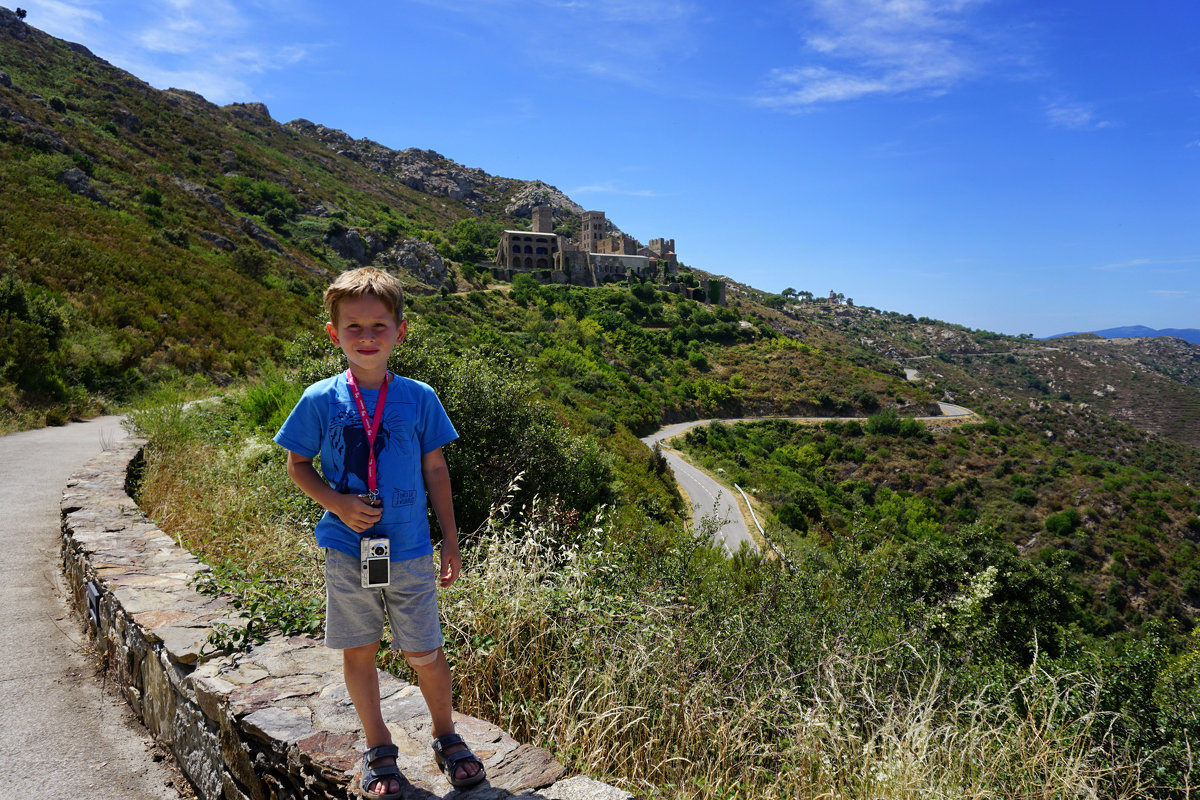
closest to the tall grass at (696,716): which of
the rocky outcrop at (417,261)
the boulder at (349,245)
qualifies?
the boulder at (349,245)

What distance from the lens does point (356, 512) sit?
5.83 feet

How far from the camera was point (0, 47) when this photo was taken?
45.1m

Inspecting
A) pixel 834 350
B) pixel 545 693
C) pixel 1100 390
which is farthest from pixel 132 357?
pixel 1100 390

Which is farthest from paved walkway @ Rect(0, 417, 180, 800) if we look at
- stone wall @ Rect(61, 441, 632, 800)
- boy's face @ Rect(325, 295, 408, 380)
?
boy's face @ Rect(325, 295, 408, 380)

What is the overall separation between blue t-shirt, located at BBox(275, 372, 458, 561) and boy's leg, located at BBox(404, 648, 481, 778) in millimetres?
334

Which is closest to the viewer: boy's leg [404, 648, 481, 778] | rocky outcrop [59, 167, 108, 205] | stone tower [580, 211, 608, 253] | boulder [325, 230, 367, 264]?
boy's leg [404, 648, 481, 778]

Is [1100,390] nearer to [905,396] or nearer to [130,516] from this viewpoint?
[905,396]

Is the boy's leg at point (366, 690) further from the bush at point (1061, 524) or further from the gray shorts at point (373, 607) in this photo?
the bush at point (1061, 524)

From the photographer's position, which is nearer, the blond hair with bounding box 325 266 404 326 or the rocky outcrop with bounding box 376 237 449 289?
the blond hair with bounding box 325 266 404 326

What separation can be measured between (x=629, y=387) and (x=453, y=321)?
1372 centimetres

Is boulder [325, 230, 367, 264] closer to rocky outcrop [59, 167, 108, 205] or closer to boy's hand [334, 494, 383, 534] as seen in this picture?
rocky outcrop [59, 167, 108, 205]

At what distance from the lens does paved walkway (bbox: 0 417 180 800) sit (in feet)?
7.66

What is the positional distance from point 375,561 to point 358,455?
0.33 meters

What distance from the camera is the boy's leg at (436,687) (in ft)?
6.24
